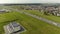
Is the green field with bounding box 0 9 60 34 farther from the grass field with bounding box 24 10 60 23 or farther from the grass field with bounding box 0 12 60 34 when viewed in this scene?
the grass field with bounding box 24 10 60 23

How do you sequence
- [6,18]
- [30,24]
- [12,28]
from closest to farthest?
1. [12,28]
2. [30,24]
3. [6,18]

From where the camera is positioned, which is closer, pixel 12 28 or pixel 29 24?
pixel 12 28

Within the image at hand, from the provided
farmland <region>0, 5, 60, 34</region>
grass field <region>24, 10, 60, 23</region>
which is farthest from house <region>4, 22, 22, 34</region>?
grass field <region>24, 10, 60, 23</region>

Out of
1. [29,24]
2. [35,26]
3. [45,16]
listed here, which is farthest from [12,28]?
[45,16]

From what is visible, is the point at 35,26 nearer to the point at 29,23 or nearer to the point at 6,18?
the point at 29,23

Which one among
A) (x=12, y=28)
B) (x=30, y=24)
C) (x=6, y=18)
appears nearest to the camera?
(x=12, y=28)

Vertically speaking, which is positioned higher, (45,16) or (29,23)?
(45,16)

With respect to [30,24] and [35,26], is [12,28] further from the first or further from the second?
[35,26]

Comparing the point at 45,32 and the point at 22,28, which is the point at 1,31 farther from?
the point at 45,32

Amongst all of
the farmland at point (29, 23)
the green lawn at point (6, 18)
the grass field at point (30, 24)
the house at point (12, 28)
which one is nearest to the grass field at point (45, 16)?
the farmland at point (29, 23)
